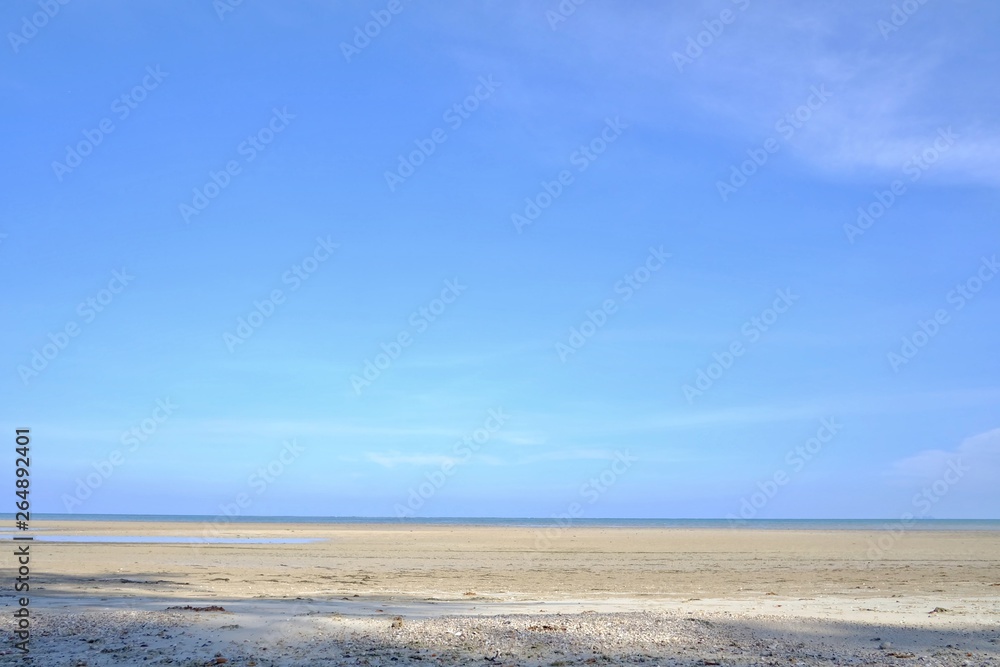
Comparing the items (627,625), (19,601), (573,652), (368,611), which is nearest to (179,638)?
(368,611)

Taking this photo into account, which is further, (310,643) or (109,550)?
(109,550)

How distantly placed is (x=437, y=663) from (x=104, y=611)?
5930 millimetres

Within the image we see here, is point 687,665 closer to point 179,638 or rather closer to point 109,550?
point 179,638

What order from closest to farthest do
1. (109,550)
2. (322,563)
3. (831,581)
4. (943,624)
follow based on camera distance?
(943,624) → (831,581) → (322,563) → (109,550)

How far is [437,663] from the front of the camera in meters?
10.7

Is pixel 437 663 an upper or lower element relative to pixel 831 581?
lower

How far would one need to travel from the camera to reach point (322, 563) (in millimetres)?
30750

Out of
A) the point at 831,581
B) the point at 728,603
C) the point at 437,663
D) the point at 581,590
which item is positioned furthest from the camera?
the point at 831,581

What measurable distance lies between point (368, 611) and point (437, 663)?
3492 millimetres

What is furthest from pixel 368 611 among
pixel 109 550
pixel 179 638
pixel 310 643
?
pixel 109 550

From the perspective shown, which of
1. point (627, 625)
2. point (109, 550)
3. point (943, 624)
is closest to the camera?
point (627, 625)

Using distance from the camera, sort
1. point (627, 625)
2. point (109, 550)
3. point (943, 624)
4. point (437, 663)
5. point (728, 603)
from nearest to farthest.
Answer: point (437, 663), point (627, 625), point (943, 624), point (728, 603), point (109, 550)

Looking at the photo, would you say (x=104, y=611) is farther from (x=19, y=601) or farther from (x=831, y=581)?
(x=831, y=581)

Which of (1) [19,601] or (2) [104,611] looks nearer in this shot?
(2) [104,611]
